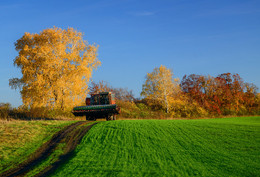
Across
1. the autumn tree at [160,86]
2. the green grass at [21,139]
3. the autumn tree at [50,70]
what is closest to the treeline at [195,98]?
the autumn tree at [160,86]

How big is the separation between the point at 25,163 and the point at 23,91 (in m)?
19.1

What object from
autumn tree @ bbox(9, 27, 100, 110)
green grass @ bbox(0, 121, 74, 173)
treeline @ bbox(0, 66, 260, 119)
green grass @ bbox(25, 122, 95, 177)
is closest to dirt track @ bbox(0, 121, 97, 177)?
green grass @ bbox(25, 122, 95, 177)

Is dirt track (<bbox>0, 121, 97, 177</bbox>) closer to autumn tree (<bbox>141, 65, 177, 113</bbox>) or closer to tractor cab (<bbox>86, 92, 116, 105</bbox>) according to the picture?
tractor cab (<bbox>86, 92, 116, 105</bbox>)

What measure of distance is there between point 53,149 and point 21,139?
3.68 m

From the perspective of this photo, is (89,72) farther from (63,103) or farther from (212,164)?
(212,164)

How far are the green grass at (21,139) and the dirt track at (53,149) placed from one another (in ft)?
1.72

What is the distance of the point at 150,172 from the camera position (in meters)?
10.6

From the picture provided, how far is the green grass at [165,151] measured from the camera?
10.9m

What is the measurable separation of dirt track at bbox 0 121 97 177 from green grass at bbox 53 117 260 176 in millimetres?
576

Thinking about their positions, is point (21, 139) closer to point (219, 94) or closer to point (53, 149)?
point (53, 149)

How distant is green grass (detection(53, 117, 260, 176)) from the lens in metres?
10.9

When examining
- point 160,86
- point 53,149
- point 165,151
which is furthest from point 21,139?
point 160,86

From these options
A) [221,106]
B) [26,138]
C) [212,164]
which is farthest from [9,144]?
[221,106]

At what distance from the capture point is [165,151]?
44.3 ft
